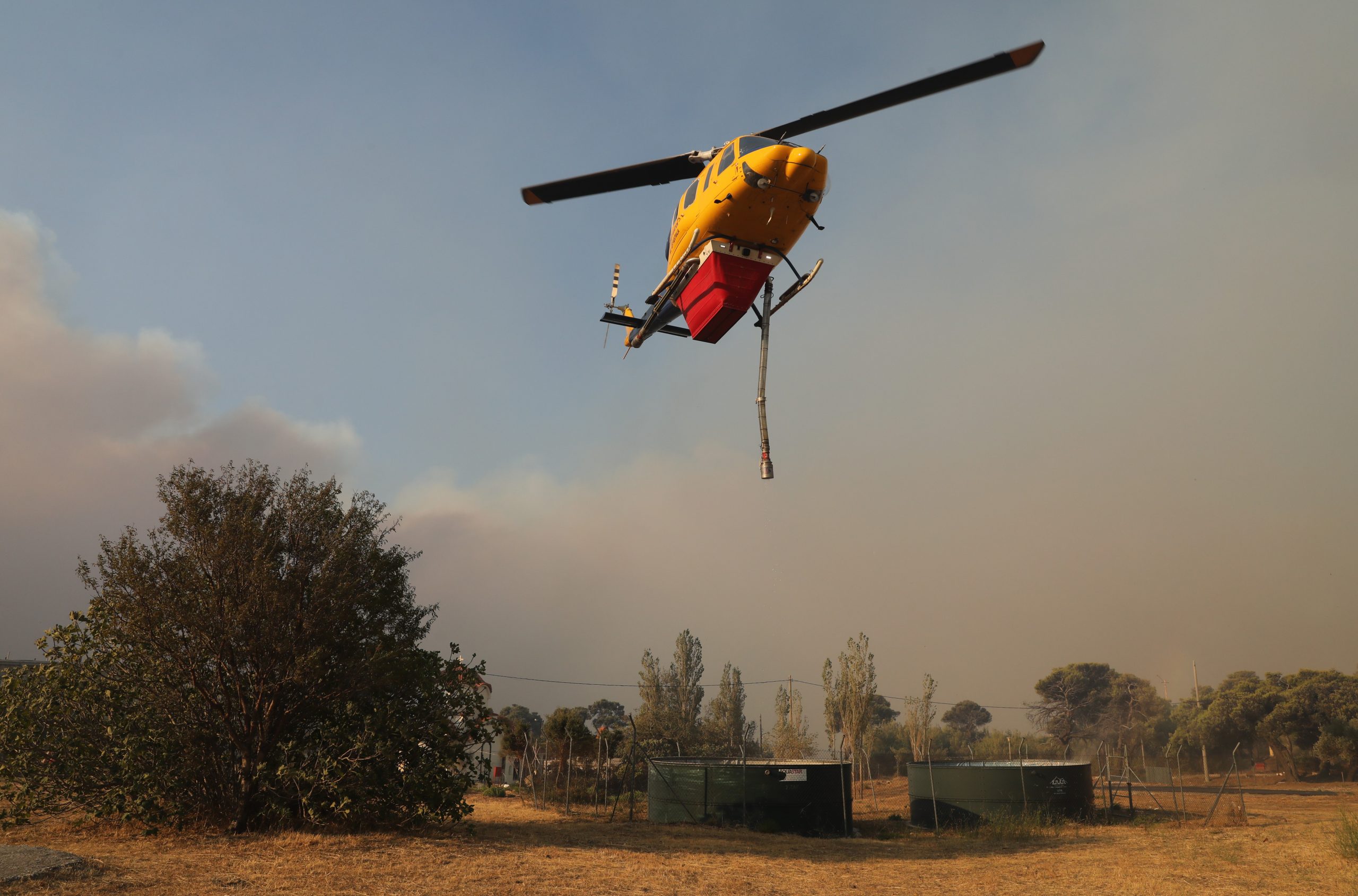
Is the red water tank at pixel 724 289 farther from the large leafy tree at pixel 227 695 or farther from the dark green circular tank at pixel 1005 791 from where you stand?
the dark green circular tank at pixel 1005 791

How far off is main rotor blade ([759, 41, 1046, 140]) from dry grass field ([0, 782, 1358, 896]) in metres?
11.2

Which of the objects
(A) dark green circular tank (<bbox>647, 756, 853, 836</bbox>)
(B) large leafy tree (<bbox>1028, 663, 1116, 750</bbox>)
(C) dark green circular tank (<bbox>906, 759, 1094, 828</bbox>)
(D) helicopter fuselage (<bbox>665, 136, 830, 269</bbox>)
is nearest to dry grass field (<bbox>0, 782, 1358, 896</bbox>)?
(A) dark green circular tank (<bbox>647, 756, 853, 836</bbox>)

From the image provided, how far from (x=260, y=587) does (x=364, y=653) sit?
7.62 feet

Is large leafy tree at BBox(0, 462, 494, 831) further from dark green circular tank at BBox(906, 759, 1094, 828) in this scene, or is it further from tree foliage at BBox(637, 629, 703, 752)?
tree foliage at BBox(637, 629, 703, 752)

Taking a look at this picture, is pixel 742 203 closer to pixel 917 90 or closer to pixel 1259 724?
pixel 917 90

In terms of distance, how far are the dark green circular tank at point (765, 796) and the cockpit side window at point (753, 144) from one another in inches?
577

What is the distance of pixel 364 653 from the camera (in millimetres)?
14953

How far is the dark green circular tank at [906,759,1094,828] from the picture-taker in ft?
67.5

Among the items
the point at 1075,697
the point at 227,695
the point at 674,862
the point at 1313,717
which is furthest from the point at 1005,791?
the point at 1075,697

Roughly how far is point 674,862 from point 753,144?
11.9m

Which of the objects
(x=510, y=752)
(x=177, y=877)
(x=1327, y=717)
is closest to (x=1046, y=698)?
(x=1327, y=717)

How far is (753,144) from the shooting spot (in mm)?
11164

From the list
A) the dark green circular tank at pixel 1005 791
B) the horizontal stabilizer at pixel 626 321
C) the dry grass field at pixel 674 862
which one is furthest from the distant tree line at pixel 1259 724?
the horizontal stabilizer at pixel 626 321

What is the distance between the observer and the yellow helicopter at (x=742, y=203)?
1085 cm
